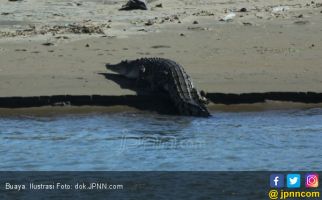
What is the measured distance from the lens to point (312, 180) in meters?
8.37

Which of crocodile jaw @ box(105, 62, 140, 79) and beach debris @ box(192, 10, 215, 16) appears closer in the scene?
crocodile jaw @ box(105, 62, 140, 79)

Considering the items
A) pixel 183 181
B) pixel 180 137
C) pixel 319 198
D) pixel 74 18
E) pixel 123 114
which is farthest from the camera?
pixel 74 18

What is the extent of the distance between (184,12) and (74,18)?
2.32 metres

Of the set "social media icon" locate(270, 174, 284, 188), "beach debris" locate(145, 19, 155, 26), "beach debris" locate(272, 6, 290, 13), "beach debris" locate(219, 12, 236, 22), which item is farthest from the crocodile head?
"beach debris" locate(272, 6, 290, 13)

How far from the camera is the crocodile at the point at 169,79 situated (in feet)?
36.6

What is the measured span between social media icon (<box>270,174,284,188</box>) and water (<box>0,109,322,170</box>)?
0.33 meters

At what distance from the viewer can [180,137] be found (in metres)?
10.0

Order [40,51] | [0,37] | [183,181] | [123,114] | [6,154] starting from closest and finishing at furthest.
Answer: [183,181] → [6,154] → [123,114] → [40,51] → [0,37]

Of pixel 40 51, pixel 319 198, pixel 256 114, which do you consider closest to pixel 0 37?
pixel 40 51

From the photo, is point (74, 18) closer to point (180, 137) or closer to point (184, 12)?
point (184, 12)

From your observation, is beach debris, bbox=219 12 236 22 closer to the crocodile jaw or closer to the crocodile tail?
the crocodile jaw

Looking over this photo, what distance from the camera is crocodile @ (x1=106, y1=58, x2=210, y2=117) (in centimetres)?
1115

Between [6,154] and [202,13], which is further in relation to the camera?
[202,13]

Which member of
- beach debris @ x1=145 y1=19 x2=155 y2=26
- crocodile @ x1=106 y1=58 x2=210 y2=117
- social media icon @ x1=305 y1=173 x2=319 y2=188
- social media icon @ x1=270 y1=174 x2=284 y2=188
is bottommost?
social media icon @ x1=305 y1=173 x2=319 y2=188
